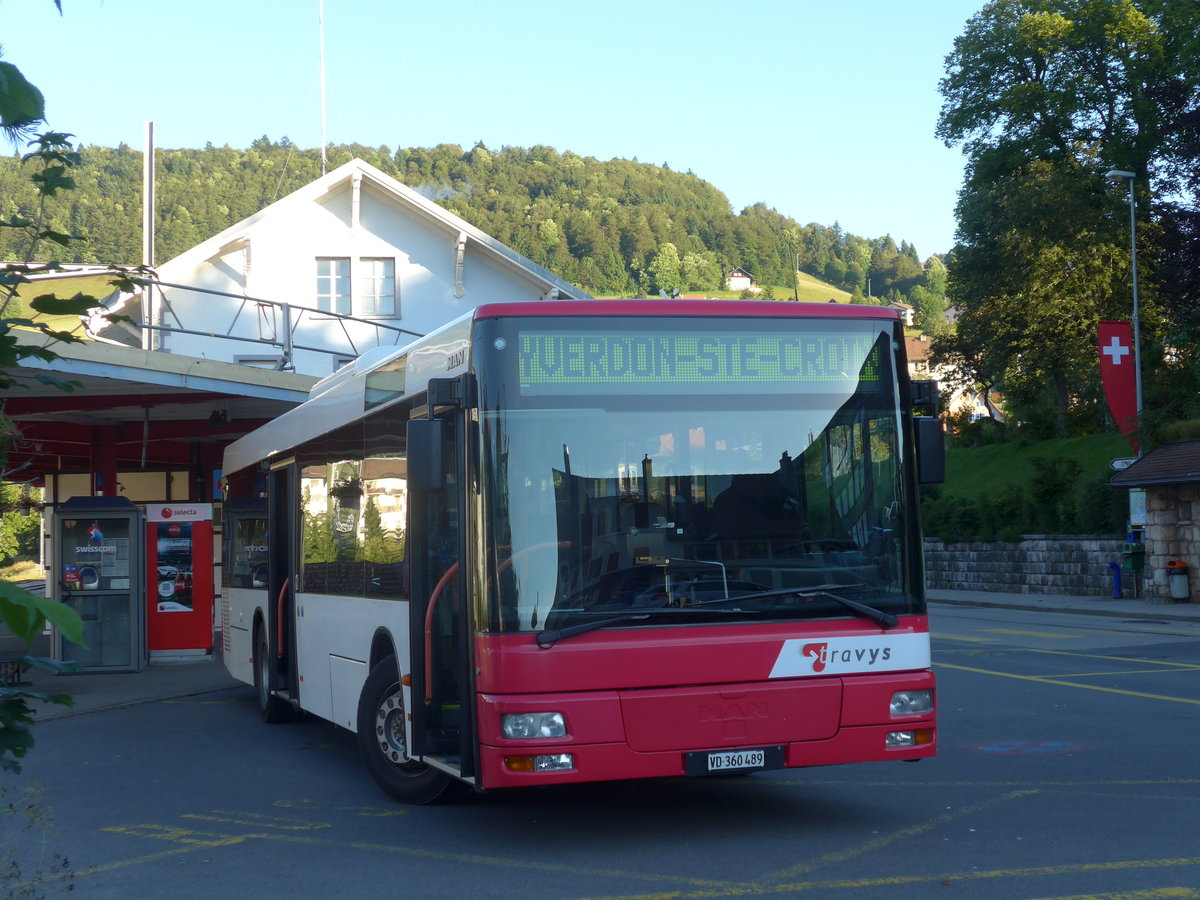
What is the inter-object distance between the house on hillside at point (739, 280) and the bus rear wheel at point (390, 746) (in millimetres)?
109531

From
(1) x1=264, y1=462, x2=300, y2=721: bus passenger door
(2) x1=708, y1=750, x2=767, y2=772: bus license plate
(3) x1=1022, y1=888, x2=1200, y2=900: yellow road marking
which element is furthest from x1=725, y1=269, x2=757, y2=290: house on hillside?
(3) x1=1022, y1=888, x2=1200, y2=900: yellow road marking

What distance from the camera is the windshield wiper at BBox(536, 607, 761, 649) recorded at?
6.91m

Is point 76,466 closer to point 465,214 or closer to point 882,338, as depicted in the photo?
point 882,338

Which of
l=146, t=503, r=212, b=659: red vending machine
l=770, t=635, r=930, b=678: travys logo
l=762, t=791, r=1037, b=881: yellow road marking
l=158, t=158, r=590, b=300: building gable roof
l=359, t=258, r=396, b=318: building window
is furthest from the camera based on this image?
l=359, t=258, r=396, b=318: building window

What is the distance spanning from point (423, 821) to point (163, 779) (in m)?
3.04

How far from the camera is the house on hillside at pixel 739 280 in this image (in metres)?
118

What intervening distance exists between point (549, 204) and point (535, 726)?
3531 inches

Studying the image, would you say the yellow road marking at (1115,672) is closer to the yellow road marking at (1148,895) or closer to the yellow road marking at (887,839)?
the yellow road marking at (887,839)

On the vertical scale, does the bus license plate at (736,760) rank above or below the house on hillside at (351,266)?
below

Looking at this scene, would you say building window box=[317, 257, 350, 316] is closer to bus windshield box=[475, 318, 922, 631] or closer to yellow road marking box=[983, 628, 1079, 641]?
yellow road marking box=[983, 628, 1079, 641]

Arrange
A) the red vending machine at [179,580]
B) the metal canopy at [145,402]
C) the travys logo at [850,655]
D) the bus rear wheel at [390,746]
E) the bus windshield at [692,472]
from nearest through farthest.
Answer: the bus windshield at [692,472] → the travys logo at [850,655] → the bus rear wheel at [390,746] → the metal canopy at [145,402] → the red vending machine at [179,580]

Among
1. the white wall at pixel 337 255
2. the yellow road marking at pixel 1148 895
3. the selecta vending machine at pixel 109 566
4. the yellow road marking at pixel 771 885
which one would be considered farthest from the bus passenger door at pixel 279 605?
the white wall at pixel 337 255

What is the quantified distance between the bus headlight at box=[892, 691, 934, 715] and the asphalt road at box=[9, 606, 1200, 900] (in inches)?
25.5

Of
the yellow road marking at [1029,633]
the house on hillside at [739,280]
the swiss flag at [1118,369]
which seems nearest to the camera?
the yellow road marking at [1029,633]
